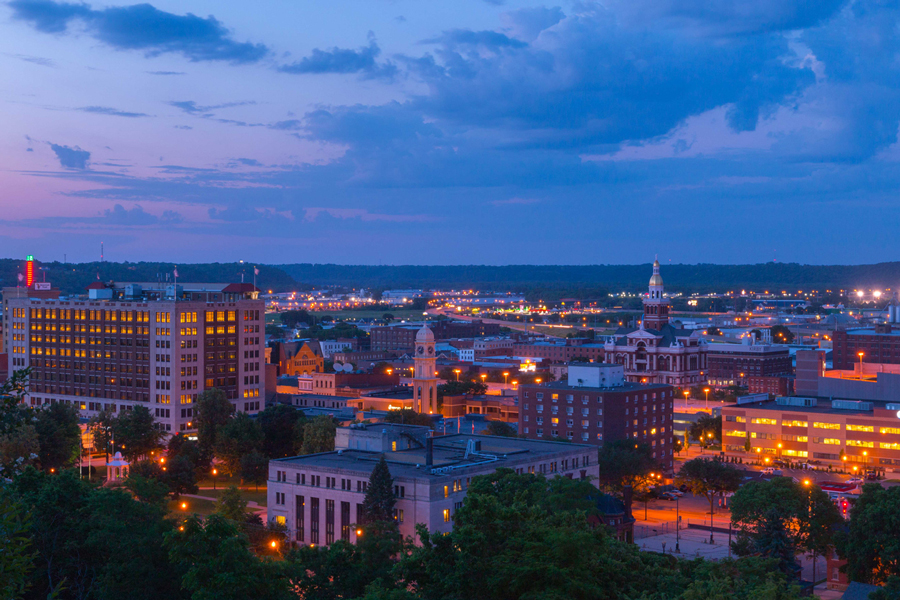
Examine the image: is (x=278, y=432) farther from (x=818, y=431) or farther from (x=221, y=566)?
(x=221, y=566)

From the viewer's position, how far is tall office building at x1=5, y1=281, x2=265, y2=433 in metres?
146

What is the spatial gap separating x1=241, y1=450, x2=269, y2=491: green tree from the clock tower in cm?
4109

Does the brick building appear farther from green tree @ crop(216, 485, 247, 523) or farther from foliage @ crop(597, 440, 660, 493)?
green tree @ crop(216, 485, 247, 523)

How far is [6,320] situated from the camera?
170 m

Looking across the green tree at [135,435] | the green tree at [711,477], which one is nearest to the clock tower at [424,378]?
the green tree at [135,435]

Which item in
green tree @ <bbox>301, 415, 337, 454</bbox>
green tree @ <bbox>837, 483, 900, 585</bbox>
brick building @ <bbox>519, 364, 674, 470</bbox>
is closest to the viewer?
green tree @ <bbox>837, 483, 900, 585</bbox>

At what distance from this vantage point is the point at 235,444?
114m

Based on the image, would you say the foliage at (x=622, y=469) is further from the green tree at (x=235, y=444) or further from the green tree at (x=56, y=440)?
the green tree at (x=56, y=440)

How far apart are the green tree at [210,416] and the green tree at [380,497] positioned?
47.9 meters

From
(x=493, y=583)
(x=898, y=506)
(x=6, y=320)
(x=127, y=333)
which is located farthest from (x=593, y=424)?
(x=6, y=320)

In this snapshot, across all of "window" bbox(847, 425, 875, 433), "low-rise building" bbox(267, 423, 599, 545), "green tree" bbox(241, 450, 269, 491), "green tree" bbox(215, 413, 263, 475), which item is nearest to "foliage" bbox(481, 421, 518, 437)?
"low-rise building" bbox(267, 423, 599, 545)

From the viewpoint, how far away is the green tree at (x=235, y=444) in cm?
11456

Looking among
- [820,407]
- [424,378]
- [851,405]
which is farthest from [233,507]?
[851,405]

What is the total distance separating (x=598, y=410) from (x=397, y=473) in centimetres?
4969
